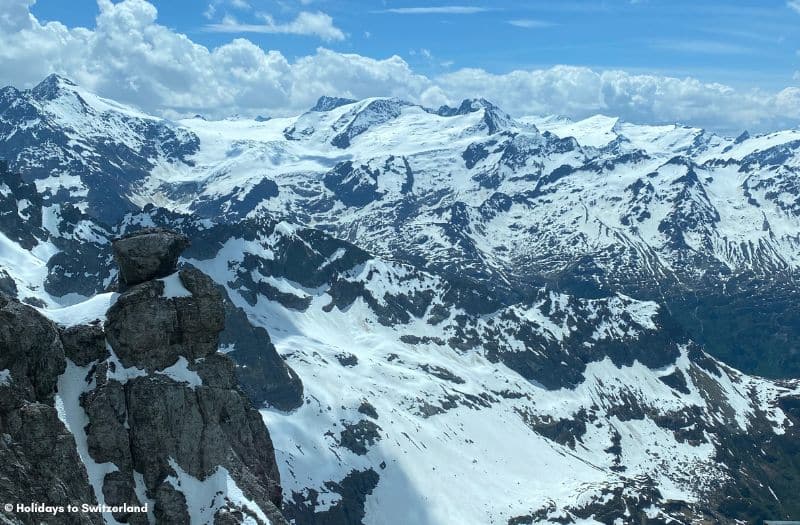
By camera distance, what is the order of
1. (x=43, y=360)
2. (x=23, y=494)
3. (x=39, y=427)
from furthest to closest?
(x=43, y=360) < (x=39, y=427) < (x=23, y=494)

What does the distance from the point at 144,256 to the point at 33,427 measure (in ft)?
81.3

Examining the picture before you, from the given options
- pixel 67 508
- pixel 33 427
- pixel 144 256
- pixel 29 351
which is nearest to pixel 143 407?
pixel 29 351

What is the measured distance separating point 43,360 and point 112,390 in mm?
6790

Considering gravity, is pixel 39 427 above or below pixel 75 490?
above

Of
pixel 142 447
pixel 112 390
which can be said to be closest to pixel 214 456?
pixel 142 447

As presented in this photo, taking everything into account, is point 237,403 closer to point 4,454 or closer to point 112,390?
point 112,390

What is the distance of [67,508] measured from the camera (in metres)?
54.4

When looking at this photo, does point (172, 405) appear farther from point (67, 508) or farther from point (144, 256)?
Result: point (67, 508)

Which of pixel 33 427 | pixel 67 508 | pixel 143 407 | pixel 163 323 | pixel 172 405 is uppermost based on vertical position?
pixel 163 323

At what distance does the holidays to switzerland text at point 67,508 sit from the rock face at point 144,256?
24161mm

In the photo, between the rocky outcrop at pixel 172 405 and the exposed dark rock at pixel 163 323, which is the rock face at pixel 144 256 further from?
the exposed dark rock at pixel 163 323

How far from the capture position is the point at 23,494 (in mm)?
51812

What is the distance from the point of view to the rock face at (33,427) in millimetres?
52719

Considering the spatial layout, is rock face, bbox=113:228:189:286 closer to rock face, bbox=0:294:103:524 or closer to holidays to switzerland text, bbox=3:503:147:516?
rock face, bbox=0:294:103:524
